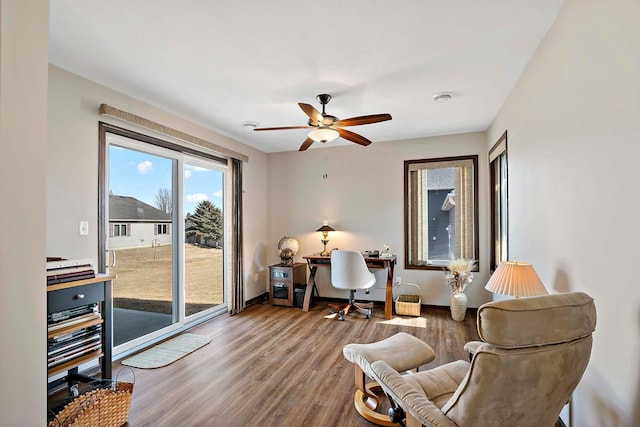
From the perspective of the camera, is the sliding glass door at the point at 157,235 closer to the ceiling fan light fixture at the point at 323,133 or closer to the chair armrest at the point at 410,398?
the ceiling fan light fixture at the point at 323,133

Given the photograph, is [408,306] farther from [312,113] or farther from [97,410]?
[97,410]

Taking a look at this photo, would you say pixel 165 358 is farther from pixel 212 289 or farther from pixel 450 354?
pixel 450 354

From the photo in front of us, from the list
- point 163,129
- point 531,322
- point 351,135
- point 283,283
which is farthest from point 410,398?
point 283,283

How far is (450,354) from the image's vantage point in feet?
10.7

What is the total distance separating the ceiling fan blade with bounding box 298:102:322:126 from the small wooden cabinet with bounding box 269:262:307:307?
8.96 feet

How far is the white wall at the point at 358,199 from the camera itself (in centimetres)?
486

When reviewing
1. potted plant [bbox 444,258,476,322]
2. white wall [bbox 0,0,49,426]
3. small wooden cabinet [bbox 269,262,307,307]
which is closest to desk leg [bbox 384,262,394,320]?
potted plant [bbox 444,258,476,322]

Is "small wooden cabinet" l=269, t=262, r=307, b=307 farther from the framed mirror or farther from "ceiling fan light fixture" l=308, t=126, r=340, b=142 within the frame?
"ceiling fan light fixture" l=308, t=126, r=340, b=142

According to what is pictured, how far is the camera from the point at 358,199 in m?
5.39

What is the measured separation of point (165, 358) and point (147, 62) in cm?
266

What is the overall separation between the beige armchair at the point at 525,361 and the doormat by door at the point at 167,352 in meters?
2.70

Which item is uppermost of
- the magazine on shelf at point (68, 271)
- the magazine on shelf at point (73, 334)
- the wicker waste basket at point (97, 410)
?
the magazine on shelf at point (68, 271)

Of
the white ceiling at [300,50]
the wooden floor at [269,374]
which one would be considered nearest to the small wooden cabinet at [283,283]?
the wooden floor at [269,374]

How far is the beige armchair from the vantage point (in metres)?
1.21
